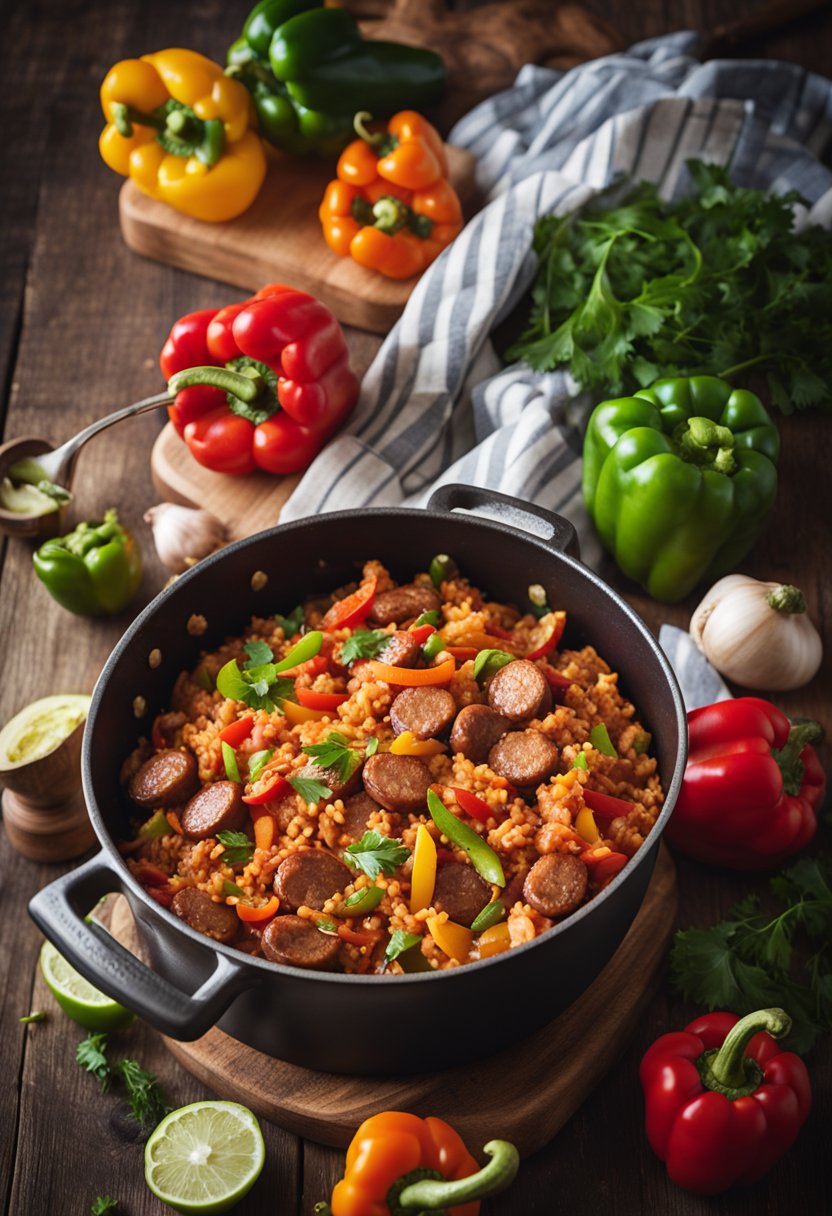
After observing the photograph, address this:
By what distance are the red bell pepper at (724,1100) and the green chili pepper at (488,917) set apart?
52cm

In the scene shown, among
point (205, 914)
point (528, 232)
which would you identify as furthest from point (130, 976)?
point (528, 232)

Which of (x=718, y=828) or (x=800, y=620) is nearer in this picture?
(x=718, y=828)

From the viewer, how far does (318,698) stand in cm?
288

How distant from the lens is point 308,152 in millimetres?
4305

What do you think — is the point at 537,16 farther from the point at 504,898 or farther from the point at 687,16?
the point at 504,898

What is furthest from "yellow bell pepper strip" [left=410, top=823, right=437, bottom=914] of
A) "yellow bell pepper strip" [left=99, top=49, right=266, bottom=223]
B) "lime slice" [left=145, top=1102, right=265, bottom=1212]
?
"yellow bell pepper strip" [left=99, top=49, right=266, bottom=223]

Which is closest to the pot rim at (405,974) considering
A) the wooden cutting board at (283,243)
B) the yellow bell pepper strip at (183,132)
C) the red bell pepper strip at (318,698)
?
the red bell pepper strip at (318,698)

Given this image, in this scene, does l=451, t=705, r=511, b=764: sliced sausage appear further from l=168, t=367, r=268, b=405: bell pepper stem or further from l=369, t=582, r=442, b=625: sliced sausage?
l=168, t=367, r=268, b=405: bell pepper stem

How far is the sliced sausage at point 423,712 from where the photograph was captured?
2.79 m

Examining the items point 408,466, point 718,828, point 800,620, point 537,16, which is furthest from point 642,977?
point 537,16

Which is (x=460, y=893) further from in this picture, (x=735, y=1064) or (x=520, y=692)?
(x=735, y=1064)

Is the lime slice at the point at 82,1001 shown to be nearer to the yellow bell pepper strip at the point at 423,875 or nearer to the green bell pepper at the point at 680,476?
the yellow bell pepper strip at the point at 423,875

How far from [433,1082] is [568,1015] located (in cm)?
35

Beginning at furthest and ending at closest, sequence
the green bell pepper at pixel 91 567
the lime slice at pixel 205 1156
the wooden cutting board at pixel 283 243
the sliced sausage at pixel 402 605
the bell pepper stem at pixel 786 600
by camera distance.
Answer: the wooden cutting board at pixel 283 243 → the green bell pepper at pixel 91 567 → the bell pepper stem at pixel 786 600 → the sliced sausage at pixel 402 605 → the lime slice at pixel 205 1156
